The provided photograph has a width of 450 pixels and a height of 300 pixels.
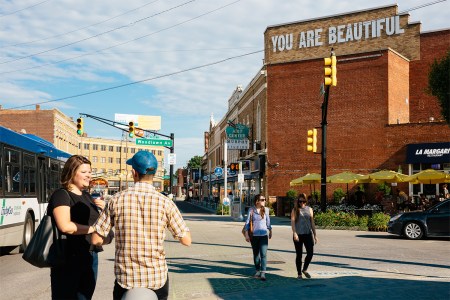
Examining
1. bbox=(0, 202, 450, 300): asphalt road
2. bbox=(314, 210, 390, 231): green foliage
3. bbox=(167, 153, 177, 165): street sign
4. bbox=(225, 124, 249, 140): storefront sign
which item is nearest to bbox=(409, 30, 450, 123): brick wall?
bbox=(225, 124, 249, 140): storefront sign

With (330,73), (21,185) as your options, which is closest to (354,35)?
(330,73)

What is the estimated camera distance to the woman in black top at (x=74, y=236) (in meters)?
4.51

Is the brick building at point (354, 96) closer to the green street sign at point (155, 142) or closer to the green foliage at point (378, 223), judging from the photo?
the green street sign at point (155, 142)

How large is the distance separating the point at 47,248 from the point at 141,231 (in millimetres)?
875

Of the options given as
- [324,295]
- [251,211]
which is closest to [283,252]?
[251,211]

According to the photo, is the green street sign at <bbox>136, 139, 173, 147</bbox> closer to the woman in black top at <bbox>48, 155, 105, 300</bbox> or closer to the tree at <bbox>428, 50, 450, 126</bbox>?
the tree at <bbox>428, 50, 450, 126</bbox>

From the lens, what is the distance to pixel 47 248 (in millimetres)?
4414

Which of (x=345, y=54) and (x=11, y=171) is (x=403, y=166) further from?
(x=11, y=171)

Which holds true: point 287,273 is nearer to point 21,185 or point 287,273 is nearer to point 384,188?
point 21,185

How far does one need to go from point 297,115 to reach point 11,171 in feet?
92.2

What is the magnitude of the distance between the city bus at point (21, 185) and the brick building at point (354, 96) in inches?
952

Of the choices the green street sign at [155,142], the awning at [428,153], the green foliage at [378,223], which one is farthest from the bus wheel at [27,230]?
the awning at [428,153]

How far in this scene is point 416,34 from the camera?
37844 millimetres

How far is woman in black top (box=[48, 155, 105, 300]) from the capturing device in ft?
14.8
